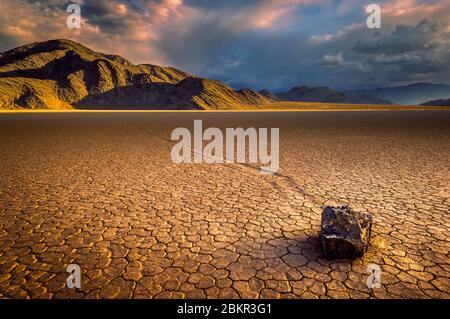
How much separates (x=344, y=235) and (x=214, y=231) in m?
2.24

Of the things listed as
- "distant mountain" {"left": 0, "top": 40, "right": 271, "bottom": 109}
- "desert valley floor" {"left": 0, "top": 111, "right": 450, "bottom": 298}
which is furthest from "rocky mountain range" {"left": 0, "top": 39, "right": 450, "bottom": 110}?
"desert valley floor" {"left": 0, "top": 111, "right": 450, "bottom": 298}

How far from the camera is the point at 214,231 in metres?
4.99

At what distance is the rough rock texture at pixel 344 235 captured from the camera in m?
3.93

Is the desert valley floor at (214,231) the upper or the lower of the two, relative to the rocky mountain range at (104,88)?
lower

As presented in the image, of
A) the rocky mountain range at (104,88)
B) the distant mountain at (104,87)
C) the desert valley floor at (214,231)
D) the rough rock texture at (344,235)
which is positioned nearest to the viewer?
the desert valley floor at (214,231)

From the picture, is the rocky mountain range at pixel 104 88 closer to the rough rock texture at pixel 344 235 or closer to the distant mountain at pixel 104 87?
the distant mountain at pixel 104 87

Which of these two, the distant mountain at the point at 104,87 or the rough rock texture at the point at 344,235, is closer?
the rough rock texture at the point at 344,235

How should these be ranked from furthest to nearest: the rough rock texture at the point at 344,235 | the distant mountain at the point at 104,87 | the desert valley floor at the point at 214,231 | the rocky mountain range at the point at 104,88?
the distant mountain at the point at 104,87
the rocky mountain range at the point at 104,88
the rough rock texture at the point at 344,235
the desert valley floor at the point at 214,231

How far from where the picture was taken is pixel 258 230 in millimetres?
4992

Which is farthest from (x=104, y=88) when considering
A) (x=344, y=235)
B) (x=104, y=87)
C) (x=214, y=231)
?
(x=344, y=235)

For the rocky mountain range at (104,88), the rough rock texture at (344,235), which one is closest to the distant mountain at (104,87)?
→ the rocky mountain range at (104,88)

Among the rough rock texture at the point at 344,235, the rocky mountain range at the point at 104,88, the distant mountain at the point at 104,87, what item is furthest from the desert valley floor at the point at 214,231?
the distant mountain at the point at 104,87

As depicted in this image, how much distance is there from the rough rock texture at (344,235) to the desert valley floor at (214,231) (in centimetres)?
17
